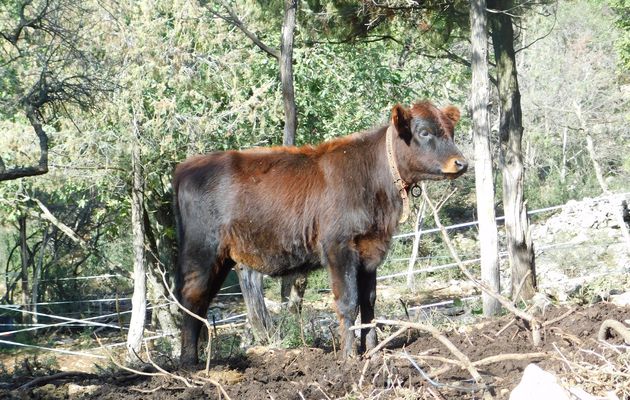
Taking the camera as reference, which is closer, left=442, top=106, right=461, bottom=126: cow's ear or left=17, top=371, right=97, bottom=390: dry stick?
left=17, top=371, right=97, bottom=390: dry stick

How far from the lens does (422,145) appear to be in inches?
309

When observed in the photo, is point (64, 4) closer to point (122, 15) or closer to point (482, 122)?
point (122, 15)

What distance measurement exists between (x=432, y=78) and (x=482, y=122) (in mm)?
10794

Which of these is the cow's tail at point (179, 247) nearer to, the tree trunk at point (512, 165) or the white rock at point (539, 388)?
the white rock at point (539, 388)

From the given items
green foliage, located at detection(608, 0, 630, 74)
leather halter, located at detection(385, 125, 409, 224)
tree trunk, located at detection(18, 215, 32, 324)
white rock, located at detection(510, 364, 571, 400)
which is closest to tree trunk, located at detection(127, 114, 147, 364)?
leather halter, located at detection(385, 125, 409, 224)

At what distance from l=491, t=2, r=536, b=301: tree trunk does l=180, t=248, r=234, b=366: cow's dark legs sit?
4.56m

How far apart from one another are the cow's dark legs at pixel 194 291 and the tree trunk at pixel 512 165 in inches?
180

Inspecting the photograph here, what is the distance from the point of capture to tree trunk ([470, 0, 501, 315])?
1023cm

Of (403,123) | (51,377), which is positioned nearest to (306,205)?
(403,123)

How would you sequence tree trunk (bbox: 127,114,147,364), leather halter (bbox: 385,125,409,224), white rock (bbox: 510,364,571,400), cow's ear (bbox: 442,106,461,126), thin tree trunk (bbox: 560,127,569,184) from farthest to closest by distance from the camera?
thin tree trunk (bbox: 560,127,569,184) → tree trunk (bbox: 127,114,147,364) → cow's ear (bbox: 442,106,461,126) → leather halter (bbox: 385,125,409,224) → white rock (bbox: 510,364,571,400)

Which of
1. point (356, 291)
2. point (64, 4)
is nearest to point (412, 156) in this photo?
point (356, 291)

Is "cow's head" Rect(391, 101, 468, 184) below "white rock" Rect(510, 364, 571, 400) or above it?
above

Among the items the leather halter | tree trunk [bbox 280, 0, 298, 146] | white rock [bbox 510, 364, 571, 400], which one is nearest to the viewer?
white rock [bbox 510, 364, 571, 400]

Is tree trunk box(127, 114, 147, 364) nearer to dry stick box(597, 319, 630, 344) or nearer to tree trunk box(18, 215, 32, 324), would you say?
tree trunk box(18, 215, 32, 324)
